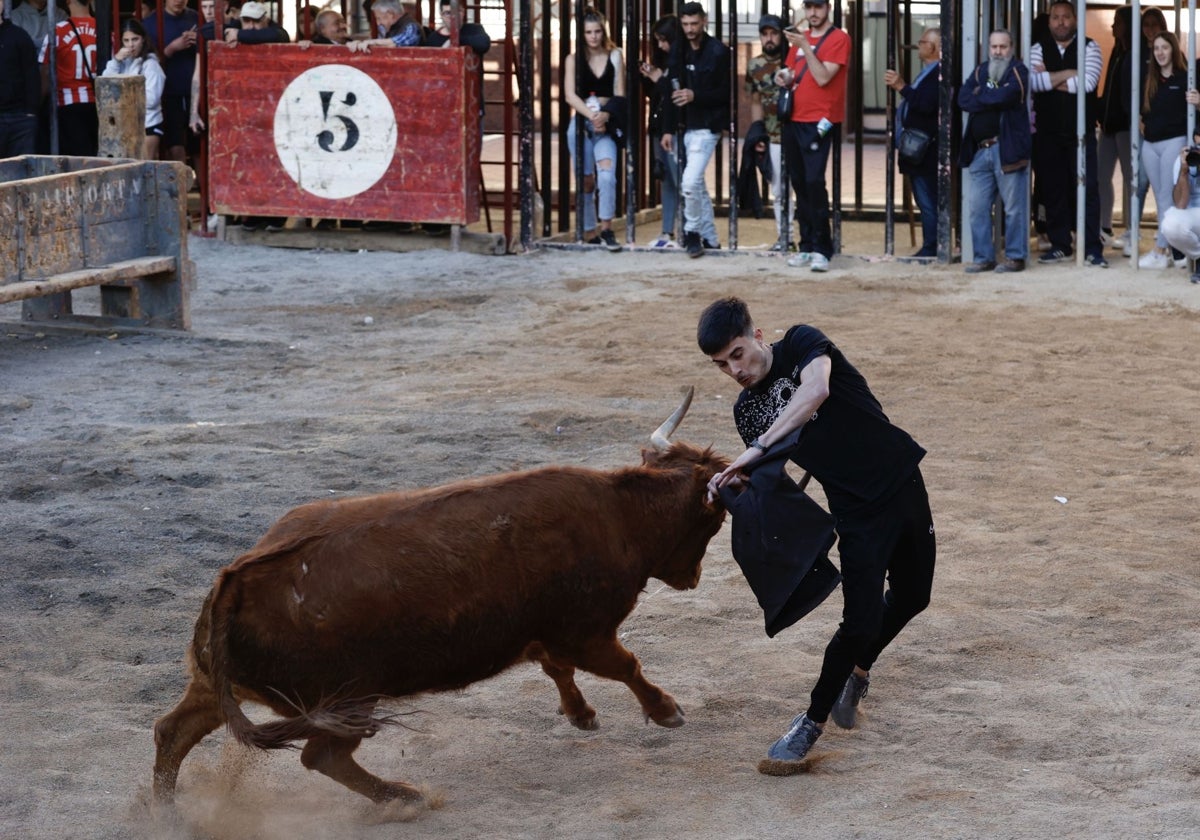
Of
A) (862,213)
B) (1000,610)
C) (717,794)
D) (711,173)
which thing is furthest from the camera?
(711,173)

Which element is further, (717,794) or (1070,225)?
(1070,225)

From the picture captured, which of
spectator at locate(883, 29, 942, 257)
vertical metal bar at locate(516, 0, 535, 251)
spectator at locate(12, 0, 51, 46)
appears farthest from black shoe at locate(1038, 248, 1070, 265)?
spectator at locate(12, 0, 51, 46)

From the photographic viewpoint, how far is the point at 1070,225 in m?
14.5

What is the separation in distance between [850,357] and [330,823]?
673 cm

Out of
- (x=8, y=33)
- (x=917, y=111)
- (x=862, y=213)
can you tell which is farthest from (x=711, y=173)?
(x=8, y=33)

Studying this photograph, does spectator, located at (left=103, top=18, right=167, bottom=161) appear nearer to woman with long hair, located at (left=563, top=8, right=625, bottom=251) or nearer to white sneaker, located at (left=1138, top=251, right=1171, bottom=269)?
woman with long hair, located at (left=563, top=8, right=625, bottom=251)

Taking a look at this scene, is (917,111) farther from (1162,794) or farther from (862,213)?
(1162,794)

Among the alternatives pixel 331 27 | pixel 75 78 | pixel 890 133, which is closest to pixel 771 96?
pixel 890 133

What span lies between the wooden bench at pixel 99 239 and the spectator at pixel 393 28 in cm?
336

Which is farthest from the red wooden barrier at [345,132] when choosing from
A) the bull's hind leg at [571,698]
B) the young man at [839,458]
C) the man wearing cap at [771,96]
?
the young man at [839,458]

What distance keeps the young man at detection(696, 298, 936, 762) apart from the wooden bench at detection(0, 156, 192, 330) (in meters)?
7.08

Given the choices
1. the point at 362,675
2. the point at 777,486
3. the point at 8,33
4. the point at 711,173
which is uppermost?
the point at 8,33

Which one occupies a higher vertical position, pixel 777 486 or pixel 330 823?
pixel 777 486

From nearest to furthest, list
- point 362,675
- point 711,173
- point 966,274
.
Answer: point 362,675
point 966,274
point 711,173
